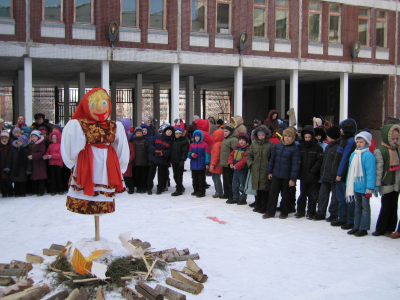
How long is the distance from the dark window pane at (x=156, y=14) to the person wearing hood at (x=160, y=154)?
8319 mm

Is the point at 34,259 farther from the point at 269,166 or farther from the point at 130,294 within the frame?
the point at 269,166

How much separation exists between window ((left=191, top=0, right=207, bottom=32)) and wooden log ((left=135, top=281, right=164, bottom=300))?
14904mm

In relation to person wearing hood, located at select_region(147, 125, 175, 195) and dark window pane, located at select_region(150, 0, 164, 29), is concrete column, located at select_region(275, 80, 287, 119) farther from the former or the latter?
person wearing hood, located at select_region(147, 125, 175, 195)

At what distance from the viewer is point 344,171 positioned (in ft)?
21.9

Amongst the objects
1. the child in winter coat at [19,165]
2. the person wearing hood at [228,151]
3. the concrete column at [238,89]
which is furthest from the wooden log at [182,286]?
the concrete column at [238,89]

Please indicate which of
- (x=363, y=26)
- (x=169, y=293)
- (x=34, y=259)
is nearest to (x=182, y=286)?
(x=169, y=293)

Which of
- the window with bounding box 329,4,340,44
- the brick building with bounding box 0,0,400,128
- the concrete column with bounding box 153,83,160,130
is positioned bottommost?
the concrete column with bounding box 153,83,160,130

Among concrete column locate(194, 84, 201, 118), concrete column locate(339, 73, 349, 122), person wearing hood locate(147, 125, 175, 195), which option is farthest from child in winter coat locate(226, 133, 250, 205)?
concrete column locate(194, 84, 201, 118)

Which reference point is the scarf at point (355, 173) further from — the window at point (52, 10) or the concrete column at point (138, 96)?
the concrete column at point (138, 96)

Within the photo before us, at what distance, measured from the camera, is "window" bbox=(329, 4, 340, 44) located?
66.2ft

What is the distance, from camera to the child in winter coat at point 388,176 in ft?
20.0

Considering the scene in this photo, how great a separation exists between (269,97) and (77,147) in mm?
24610

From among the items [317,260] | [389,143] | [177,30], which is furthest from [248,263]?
[177,30]

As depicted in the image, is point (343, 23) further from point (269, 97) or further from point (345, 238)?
point (345, 238)
